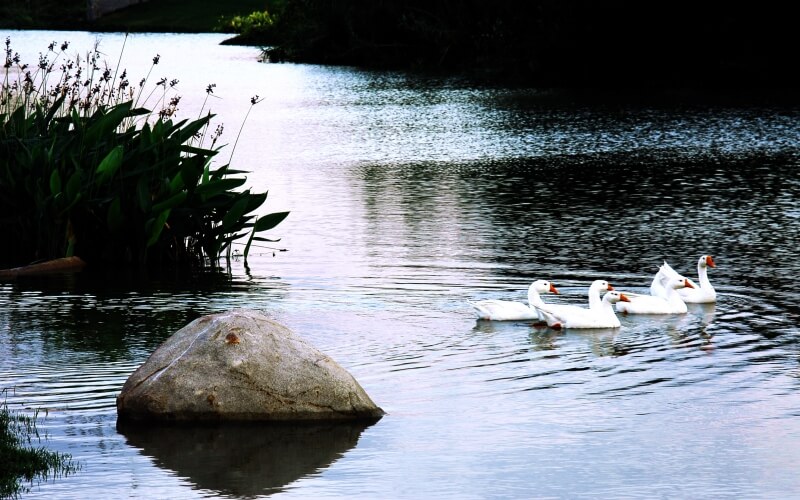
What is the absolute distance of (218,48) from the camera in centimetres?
8125

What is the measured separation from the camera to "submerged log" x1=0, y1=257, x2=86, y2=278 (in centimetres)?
1535

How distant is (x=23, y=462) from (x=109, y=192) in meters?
7.59

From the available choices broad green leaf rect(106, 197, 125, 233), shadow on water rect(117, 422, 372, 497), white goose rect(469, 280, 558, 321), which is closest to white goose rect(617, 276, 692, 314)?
white goose rect(469, 280, 558, 321)

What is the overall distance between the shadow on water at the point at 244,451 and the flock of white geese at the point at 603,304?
148 inches

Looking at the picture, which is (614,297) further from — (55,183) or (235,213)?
(55,183)

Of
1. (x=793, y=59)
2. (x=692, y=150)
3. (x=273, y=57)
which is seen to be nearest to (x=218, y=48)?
(x=273, y=57)

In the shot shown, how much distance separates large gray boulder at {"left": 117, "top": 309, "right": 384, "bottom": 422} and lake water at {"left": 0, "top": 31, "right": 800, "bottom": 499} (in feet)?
0.59

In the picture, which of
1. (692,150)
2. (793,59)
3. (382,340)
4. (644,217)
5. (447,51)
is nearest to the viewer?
(382,340)

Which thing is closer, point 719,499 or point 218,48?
point 719,499

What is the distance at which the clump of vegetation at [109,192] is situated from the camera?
1545cm

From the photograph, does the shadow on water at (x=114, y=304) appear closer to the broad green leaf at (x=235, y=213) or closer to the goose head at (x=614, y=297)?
the broad green leaf at (x=235, y=213)

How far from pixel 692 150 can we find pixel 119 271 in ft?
56.7

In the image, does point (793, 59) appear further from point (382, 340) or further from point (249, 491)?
point (249, 491)

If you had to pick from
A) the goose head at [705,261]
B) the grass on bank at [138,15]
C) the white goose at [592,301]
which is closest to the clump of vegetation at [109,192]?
the white goose at [592,301]
